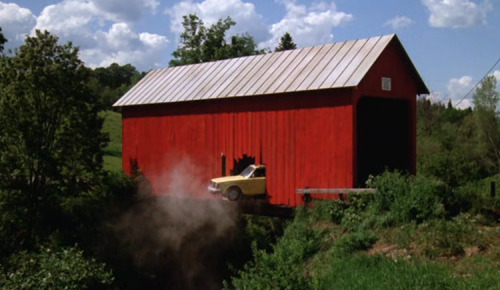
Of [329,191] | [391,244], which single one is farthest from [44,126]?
[391,244]

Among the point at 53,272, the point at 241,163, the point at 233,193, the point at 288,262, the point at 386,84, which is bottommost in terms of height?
the point at 53,272

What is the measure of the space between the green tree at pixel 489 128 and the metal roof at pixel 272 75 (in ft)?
102

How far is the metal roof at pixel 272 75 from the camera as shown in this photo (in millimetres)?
16406

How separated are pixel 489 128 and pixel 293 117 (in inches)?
1386

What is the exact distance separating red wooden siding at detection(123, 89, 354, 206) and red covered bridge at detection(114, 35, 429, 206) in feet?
0.10

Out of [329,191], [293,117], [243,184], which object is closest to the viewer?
[329,191]

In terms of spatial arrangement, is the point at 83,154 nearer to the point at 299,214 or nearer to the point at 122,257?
the point at 122,257

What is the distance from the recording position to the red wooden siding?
16.2 m

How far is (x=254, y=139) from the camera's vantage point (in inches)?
718

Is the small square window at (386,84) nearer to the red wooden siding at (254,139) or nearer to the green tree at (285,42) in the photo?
the red wooden siding at (254,139)

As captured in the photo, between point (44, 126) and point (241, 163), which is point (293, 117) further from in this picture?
point (44, 126)

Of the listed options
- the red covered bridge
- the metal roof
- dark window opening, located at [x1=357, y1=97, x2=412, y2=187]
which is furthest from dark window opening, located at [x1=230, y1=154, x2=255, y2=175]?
dark window opening, located at [x1=357, y1=97, x2=412, y2=187]

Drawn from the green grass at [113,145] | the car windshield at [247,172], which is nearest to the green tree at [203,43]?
the green grass at [113,145]

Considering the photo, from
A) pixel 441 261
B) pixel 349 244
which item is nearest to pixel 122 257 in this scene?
pixel 349 244
